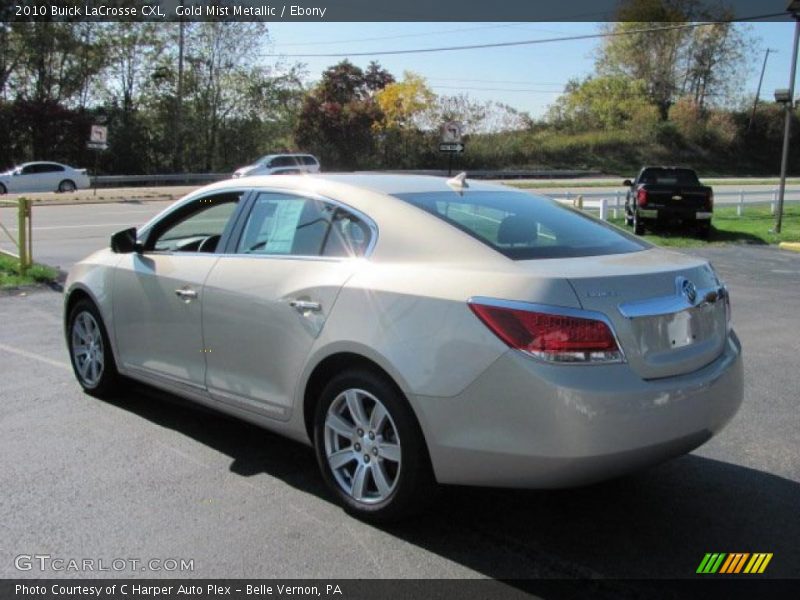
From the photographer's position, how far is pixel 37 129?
48.9m

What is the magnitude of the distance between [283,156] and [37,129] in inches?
800

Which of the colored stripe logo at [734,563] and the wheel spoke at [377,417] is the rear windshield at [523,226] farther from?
the colored stripe logo at [734,563]

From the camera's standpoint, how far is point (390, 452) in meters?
3.71

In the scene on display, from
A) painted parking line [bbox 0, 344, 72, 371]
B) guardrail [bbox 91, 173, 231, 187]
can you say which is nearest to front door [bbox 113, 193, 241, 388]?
painted parking line [bbox 0, 344, 72, 371]

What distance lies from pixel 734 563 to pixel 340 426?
1859 millimetres

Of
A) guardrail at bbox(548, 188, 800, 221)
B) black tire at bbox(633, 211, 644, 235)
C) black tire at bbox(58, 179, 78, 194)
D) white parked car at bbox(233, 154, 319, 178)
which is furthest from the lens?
black tire at bbox(58, 179, 78, 194)

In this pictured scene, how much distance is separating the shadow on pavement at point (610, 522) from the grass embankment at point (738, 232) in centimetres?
1507

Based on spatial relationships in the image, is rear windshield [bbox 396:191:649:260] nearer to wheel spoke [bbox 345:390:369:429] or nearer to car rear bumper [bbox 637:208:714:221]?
wheel spoke [bbox 345:390:369:429]

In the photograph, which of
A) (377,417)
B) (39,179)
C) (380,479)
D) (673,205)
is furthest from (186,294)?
(39,179)

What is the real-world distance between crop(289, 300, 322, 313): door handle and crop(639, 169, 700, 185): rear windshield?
59.3 ft

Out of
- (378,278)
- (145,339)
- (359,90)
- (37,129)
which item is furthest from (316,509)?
(359,90)

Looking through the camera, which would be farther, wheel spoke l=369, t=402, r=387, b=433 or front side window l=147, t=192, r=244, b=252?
front side window l=147, t=192, r=244, b=252

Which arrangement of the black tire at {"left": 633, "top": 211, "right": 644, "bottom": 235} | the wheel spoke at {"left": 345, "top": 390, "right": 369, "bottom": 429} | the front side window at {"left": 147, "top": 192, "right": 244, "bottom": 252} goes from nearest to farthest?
the wheel spoke at {"left": 345, "top": 390, "right": 369, "bottom": 429}
the front side window at {"left": 147, "top": 192, "right": 244, "bottom": 252}
the black tire at {"left": 633, "top": 211, "right": 644, "bottom": 235}

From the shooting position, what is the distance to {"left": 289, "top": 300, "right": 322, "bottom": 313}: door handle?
3.95 metres
